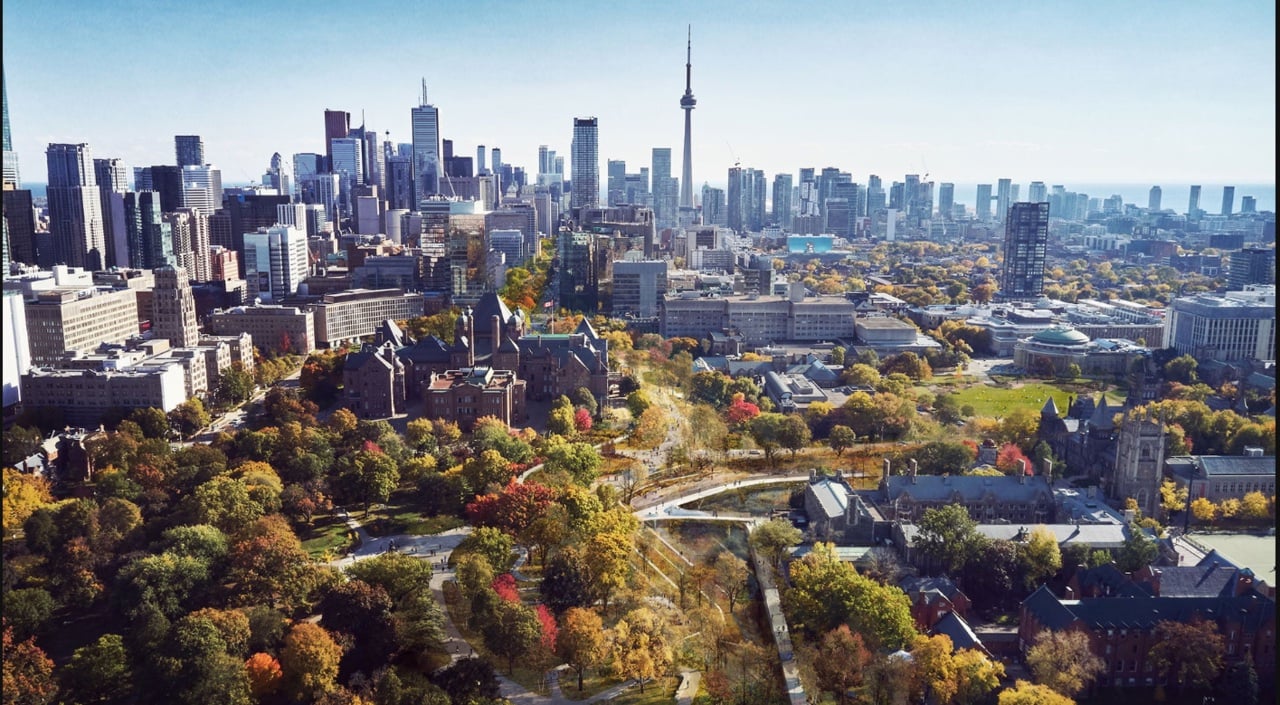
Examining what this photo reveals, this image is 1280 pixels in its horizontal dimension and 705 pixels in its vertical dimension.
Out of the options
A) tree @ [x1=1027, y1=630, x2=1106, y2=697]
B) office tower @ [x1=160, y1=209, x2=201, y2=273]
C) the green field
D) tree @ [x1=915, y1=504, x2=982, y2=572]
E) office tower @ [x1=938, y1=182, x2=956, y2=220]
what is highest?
office tower @ [x1=938, y1=182, x2=956, y2=220]

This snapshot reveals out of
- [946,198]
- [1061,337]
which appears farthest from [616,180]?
[1061,337]

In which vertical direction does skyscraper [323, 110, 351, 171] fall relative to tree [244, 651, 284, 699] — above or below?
above

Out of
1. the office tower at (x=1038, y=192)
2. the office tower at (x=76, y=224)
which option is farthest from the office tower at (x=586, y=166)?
the office tower at (x=1038, y=192)

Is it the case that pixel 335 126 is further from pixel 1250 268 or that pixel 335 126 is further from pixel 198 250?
pixel 1250 268

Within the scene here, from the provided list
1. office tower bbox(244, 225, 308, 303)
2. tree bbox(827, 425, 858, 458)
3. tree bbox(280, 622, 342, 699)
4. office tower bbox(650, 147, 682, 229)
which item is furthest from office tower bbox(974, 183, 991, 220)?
tree bbox(280, 622, 342, 699)

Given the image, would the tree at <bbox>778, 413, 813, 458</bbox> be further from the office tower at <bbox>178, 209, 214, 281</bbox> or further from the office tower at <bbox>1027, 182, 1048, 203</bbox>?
the office tower at <bbox>1027, 182, 1048, 203</bbox>

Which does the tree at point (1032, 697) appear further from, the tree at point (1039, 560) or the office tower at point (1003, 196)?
Result: the office tower at point (1003, 196)
